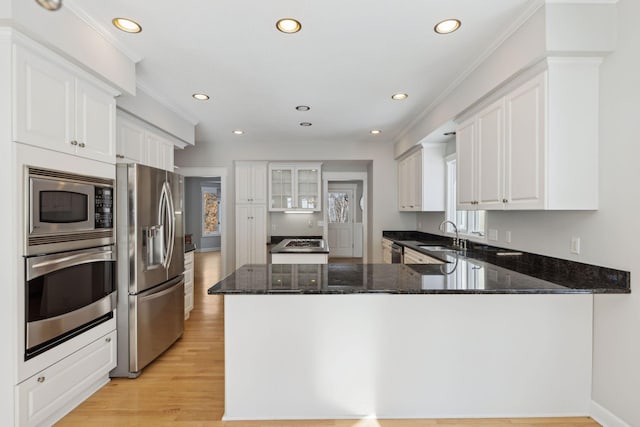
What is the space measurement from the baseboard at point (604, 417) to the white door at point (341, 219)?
623 cm

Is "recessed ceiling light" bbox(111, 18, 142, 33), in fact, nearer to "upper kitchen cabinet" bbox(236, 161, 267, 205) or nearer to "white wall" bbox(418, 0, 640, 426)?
"white wall" bbox(418, 0, 640, 426)

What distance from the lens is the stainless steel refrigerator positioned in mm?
2615

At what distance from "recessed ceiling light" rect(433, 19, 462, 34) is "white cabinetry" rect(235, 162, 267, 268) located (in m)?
4.07

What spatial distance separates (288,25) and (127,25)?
3.44 feet

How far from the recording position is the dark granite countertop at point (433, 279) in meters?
1.86

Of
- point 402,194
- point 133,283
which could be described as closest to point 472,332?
point 133,283

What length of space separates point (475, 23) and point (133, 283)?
10.1 ft

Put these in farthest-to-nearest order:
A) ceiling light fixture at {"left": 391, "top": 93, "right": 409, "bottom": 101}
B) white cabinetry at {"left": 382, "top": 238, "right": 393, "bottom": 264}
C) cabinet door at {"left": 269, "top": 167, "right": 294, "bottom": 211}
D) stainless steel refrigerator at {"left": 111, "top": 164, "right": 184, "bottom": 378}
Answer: cabinet door at {"left": 269, "top": 167, "right": 294, "bottom": 211} → white cabinetry at {"left": 382, "top": 238, "right": 393, "bottom": 264} → ceiling light fixture at {"left": 391, "top": 93, "right": 409, "bottom": 101} → stainless steel refrigerator at {"left": 111, "top": 164, "right": 184, "bottom": 378}

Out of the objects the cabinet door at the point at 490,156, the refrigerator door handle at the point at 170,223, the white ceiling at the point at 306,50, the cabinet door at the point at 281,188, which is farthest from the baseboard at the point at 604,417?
the cabinet door at the point at 281,188

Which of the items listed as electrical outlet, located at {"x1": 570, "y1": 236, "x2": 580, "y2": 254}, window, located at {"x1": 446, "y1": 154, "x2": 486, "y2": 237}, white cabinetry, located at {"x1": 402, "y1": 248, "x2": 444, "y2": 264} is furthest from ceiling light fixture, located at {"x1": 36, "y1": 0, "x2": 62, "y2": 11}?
window, located at {"x1": 446, "y1": 154, "x2": 486, "y2": 237}

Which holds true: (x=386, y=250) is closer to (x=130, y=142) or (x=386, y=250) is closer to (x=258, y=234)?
(x=258, y=234)

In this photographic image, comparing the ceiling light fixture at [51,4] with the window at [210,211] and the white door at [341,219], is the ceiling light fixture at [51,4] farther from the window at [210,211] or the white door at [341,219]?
the window at [210,211]

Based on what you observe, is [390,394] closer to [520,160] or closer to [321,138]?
[520,160]

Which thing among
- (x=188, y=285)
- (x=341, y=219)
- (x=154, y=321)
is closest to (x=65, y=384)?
(x=154, y=321)
